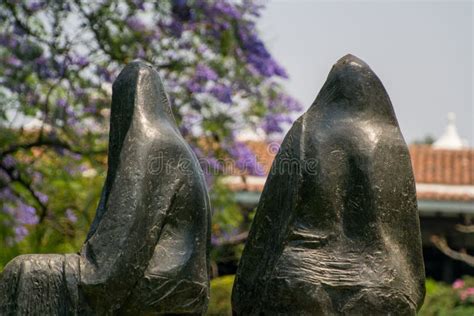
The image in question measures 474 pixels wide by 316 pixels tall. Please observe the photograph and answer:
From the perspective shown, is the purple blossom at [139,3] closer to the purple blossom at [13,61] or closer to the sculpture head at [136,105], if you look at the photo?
the purple blossom at [13,61]

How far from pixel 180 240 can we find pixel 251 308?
61 cm

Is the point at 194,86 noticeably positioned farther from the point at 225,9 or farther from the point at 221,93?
the point at 225,9

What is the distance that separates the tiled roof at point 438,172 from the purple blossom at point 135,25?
15.9 ft

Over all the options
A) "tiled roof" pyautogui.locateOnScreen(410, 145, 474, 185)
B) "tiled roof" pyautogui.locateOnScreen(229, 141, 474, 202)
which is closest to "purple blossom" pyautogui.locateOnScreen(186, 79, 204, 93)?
"tiled roof" pyautogui.locateOnScreen(229, 141, 474, 202)

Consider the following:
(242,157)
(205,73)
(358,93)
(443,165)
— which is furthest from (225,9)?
(443,165)

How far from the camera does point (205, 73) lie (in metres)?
12.4

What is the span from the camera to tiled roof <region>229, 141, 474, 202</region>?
1825 centimetres

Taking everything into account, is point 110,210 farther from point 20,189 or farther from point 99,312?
point 20,189

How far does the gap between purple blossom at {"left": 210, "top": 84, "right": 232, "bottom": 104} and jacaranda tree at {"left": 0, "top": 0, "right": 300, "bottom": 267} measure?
0.01 meters

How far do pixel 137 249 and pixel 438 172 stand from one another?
1419cm

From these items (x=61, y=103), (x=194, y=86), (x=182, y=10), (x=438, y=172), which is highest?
(x=182, y=10)

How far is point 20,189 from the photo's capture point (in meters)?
13.3

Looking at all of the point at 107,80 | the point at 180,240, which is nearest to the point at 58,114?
the point at 107,80

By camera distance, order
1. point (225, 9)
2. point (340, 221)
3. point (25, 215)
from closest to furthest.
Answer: point (340, 221), point (225, 9), point (25, 215)
